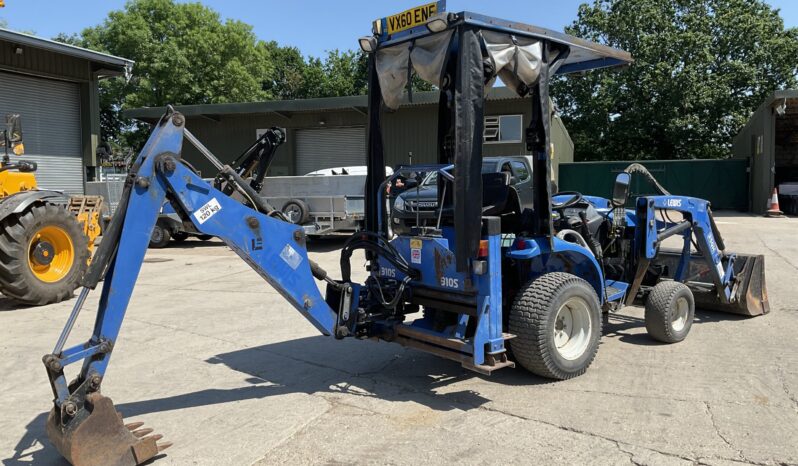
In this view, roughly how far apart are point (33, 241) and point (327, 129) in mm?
15749

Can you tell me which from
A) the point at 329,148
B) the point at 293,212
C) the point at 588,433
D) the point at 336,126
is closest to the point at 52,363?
the point at 588,433

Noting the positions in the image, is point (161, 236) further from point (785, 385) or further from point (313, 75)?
point (313, 75)

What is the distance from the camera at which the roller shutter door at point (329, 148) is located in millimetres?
23484

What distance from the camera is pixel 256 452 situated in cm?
381

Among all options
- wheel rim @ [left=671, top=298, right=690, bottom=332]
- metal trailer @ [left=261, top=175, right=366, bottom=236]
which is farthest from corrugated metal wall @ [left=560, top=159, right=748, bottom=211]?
wheel rim @ [left=671, top=298, right=690, bottom=332]

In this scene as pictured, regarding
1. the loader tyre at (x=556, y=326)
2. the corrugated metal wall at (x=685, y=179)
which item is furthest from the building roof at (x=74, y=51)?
the corrugated metal wall at (x=685, y=179)

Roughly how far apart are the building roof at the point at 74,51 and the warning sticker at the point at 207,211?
14000 mm

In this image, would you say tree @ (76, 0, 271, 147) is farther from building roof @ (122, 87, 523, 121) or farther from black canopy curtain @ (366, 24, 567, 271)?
black canopy curtain @ (366, 24, 567, 271)

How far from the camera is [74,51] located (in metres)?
16.6

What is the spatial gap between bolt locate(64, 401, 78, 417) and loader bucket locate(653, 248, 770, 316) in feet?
20.2

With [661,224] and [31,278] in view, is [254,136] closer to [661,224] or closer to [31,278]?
[31,278]

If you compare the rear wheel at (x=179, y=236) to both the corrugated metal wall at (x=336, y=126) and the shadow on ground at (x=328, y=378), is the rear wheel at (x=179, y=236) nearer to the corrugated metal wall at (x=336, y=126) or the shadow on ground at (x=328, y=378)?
the corrugated metal wall at (x=336, y=126)

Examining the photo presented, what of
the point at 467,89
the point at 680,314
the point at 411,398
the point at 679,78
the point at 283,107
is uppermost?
the point at 679,78

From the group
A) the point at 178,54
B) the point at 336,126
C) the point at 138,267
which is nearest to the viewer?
the point at 138,267
